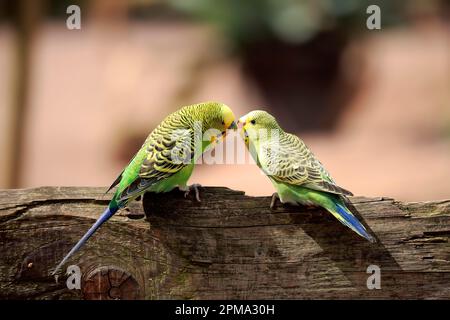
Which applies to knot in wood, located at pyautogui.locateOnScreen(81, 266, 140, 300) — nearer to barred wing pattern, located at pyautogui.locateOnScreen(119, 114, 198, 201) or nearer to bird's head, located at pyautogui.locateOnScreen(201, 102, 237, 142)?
barred wing pattern, located at pyautogui.locateOnScreen(119, 114, 198, 201)

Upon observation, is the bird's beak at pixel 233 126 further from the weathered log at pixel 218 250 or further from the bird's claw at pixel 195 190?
the weathered log at pixel 218 250

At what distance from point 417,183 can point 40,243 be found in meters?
7.44

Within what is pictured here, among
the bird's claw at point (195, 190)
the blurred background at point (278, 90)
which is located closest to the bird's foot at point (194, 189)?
the bird's claw at point (195, 190)

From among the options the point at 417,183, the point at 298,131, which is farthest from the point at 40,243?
the point at 298,131

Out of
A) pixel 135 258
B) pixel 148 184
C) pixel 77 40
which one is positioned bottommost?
pixel 135 258

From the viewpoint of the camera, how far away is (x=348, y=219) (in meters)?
2.89

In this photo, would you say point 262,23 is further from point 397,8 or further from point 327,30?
point 397,8

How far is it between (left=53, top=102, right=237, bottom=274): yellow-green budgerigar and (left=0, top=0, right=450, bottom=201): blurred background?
17.8 ft

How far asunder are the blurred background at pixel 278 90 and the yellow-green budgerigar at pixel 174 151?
5436mm

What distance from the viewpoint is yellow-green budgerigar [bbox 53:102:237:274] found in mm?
3254

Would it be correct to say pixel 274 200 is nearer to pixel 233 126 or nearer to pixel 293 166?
pixel 293 166

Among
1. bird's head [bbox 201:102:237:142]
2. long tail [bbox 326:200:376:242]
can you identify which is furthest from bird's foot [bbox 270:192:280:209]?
bird's head [bbox 201:102:237:142]

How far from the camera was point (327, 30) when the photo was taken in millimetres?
12000

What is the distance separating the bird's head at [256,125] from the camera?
398 cm
